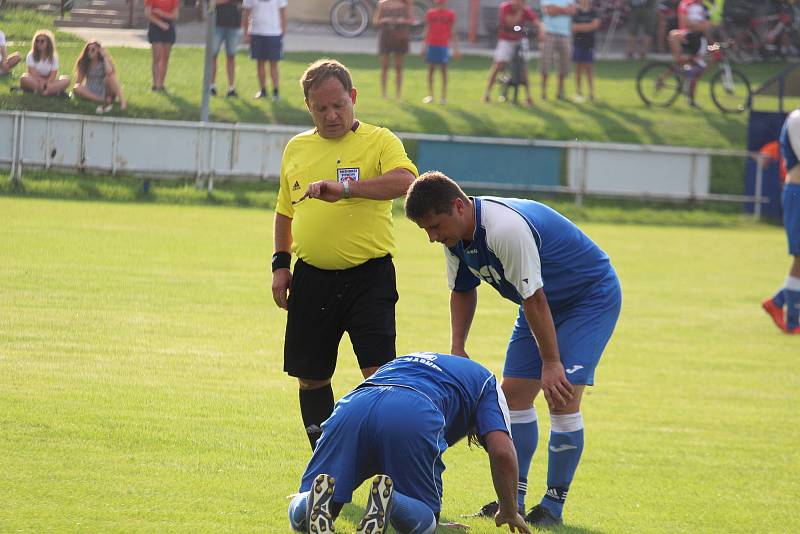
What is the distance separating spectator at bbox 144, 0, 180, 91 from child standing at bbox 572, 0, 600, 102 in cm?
941

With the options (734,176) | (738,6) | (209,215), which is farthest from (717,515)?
(738,6)

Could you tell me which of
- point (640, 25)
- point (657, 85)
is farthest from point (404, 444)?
point (640, 25)

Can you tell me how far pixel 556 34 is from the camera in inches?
1043

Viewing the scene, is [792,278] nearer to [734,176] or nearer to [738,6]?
[734,176]

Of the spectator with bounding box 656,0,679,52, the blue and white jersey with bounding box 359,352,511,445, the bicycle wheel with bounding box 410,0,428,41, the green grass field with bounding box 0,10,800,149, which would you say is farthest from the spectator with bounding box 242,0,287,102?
the blue and white jersey with bounding box 359,352,511,445

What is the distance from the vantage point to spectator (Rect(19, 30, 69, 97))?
16.3 meters

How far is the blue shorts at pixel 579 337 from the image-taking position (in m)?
6.06

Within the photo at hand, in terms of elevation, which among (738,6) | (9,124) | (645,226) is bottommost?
(645,226)

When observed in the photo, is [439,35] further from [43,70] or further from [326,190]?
[326,190]

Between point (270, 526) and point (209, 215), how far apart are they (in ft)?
44.9

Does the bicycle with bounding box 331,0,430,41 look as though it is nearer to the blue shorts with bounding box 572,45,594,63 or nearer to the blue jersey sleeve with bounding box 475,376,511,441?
the blue shorts with bounding box 572,45,594,63

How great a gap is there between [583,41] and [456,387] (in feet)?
75.0

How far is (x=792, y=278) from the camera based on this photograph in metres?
12.9

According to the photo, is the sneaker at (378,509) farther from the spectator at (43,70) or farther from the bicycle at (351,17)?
the bicycle at (351,17)
